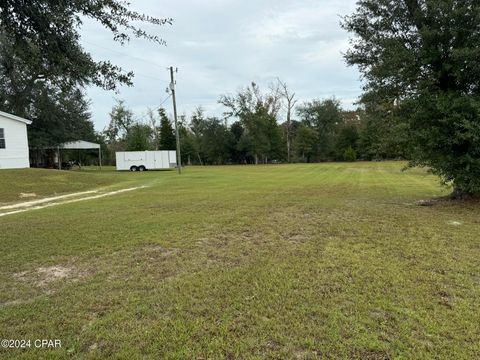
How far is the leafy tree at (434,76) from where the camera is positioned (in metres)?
8.78

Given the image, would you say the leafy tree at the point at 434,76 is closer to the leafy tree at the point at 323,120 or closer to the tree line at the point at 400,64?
the tree line at the point at 400,64

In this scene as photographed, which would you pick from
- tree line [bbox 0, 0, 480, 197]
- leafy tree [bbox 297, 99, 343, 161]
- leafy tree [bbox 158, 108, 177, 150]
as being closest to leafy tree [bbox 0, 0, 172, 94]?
tree line [bbox 0, 0, 480, 197]

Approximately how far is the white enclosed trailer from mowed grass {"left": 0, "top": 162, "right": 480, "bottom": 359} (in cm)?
2882

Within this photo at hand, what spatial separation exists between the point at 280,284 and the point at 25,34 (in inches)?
172

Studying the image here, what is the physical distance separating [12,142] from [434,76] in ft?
77.5

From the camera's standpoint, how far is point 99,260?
17.1ft

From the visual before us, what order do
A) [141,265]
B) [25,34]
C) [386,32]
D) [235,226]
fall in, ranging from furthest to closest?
1. [386,32]
2. [235,226]
3. [141,265]
4. [25,34]

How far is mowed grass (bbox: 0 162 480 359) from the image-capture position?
290 centimetres

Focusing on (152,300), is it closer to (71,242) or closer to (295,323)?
(295,323)

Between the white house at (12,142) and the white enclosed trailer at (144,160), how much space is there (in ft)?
43.2

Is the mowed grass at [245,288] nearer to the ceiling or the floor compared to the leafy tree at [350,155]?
nearer to the floor

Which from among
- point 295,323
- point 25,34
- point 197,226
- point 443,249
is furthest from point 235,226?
point 25,34

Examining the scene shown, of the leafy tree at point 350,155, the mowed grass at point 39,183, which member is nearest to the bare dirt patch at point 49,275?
the mowed grass at point 39,183

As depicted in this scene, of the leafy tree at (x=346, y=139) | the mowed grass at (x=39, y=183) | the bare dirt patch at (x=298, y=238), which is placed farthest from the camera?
the leafy tree at (x=346, y=139)
